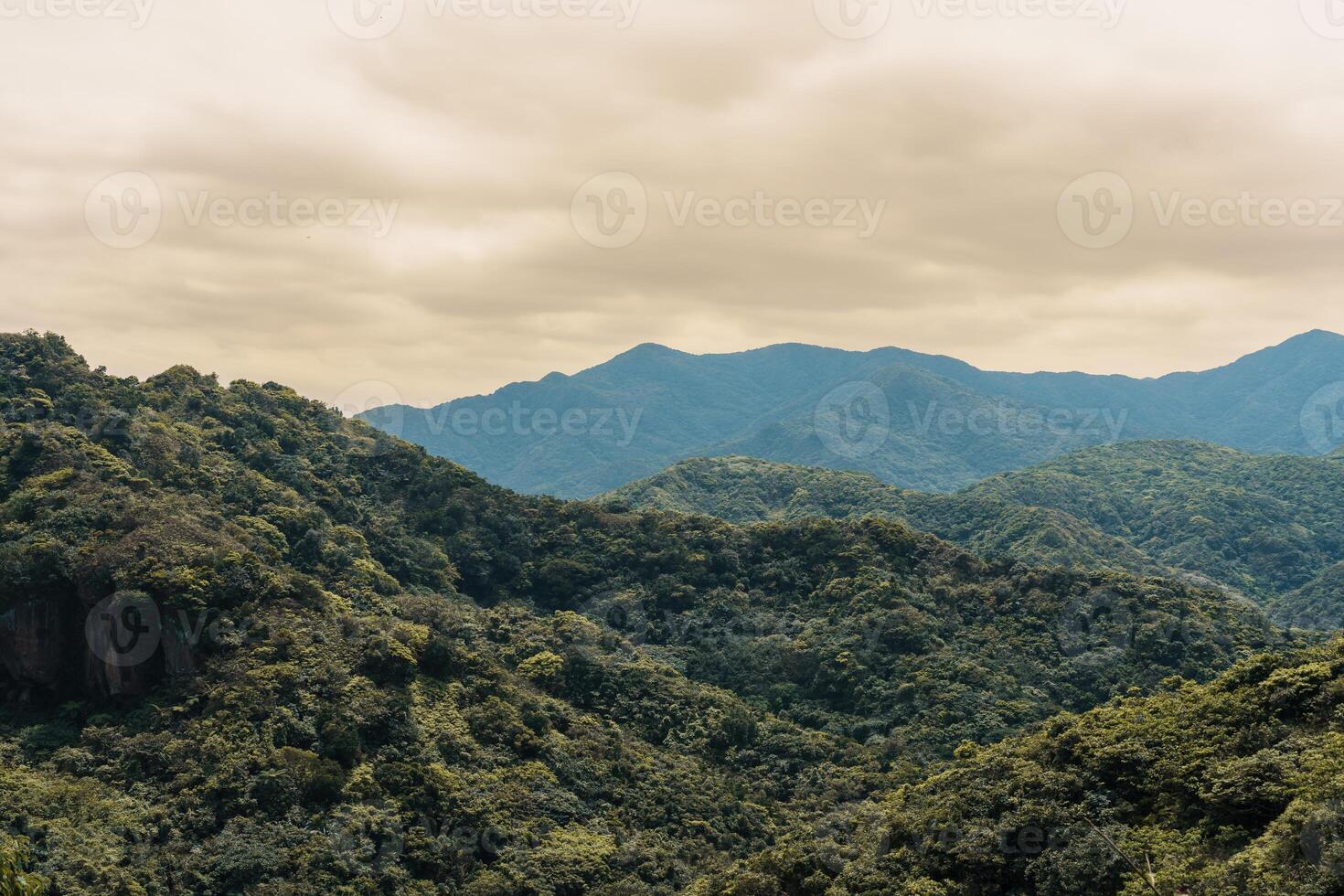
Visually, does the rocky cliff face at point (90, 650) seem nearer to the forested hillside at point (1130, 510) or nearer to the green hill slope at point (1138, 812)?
the green hill slope at point (1138, 812)

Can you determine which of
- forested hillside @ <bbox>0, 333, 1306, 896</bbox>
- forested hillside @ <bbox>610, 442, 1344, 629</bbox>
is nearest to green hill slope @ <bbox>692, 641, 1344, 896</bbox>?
forested hillside @ <bbox>0, 333, 1306, 896</bbox>

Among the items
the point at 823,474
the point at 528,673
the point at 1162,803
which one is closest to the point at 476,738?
the point at 528,673

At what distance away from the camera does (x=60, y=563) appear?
43.9 metres

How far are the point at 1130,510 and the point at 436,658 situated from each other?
491 ft

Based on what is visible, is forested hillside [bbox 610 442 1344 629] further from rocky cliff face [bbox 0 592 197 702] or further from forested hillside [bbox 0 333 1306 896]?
Answer: rocky cliff face [bbox 0 592 197 702]

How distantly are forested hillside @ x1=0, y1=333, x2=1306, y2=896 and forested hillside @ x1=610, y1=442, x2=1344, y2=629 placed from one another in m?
49.6

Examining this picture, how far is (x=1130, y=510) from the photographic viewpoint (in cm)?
16650

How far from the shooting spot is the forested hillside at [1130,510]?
12200 centimetres

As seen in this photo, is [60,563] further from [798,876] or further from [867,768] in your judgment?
[867,768]

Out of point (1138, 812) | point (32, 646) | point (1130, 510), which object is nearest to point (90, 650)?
point (32, 646)

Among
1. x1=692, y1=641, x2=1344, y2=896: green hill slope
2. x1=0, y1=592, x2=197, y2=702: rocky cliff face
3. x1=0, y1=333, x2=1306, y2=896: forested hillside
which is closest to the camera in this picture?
x1=692, y1=641, x2=1344, y2=896: green hill slope

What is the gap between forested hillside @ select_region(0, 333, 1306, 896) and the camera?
37.7 meters

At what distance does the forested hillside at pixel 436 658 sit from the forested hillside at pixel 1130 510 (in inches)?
1954

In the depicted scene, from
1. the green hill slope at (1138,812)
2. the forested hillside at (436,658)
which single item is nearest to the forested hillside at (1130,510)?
the forested hillside at (436,658)
